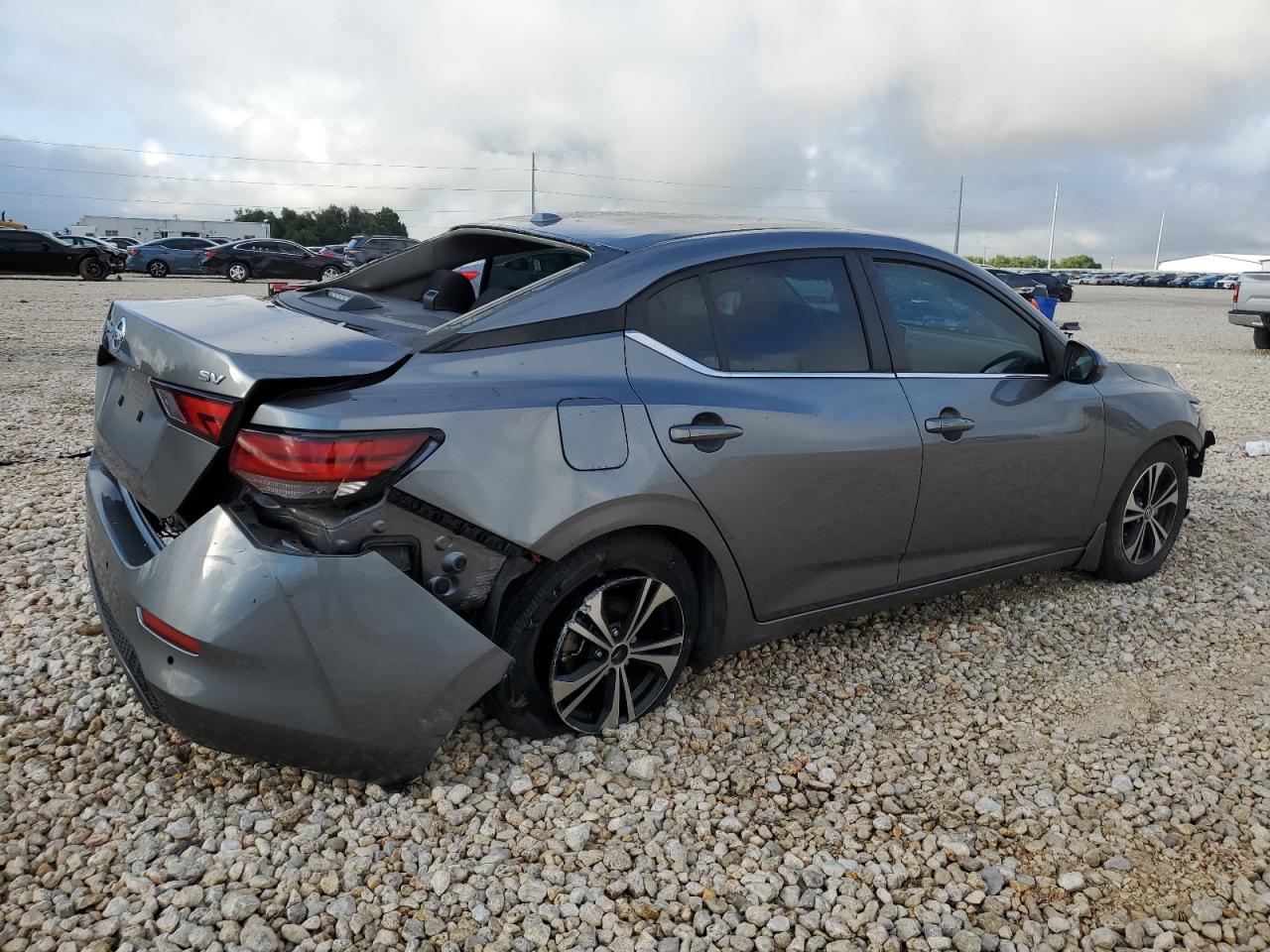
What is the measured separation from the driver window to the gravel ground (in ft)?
3.62

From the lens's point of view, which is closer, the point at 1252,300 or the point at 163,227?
the point at 1252,300

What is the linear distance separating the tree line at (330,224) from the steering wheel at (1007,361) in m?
95.5

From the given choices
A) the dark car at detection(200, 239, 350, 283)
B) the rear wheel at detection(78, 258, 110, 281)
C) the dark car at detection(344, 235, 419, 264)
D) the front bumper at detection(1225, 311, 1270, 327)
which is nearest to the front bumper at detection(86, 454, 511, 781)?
the front bumper at detection(1225, 311, 1270, 327)

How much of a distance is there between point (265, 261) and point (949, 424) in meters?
29.6

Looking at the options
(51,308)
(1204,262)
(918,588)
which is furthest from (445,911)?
(1204,262)

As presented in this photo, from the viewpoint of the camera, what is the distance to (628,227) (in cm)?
346

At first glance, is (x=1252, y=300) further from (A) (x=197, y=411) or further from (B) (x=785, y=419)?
(A) (x=197, y=411)

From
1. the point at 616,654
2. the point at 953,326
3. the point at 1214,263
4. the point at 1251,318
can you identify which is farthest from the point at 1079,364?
the point at 1214,263

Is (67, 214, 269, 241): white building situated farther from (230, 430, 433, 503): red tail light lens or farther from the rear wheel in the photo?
(230, 430, 433, 503): red tail light lens

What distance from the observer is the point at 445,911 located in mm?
2416

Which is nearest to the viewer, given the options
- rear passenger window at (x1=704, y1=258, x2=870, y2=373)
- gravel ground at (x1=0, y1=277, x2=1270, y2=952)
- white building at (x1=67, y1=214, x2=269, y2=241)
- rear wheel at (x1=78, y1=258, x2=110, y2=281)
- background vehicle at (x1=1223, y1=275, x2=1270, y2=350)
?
gravel ground at (x1=0, y1=277, x2=1270, y2=952)

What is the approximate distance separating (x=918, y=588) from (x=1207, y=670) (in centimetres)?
116

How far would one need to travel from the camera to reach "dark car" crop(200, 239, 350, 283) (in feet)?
97.5

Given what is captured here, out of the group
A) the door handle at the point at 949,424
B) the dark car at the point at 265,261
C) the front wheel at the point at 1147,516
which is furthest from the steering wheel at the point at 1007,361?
the dark car at the point at 265,261
